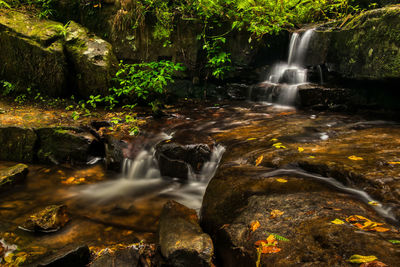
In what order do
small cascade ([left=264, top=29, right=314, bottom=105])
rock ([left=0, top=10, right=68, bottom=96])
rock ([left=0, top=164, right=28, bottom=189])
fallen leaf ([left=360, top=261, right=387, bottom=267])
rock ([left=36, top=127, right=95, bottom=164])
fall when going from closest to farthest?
fallen leaf ([left=360, top=261, right=387, bottom=267])
rock ([left=0, top=164, right=28, bottom=189])
rock ([left=36, top=127, right=95, bottom=164])
rock ([left=0, top=10, right=68, bottom=96])
small cascade ([left=264, top=29, right=314, bottom=105])

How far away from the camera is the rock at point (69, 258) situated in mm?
2109

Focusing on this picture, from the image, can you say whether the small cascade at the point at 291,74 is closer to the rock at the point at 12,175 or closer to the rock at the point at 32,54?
the rock at the point at 32,54

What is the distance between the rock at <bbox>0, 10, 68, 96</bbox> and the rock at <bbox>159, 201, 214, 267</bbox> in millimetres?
5508

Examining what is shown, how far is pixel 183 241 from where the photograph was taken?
6.63 ft

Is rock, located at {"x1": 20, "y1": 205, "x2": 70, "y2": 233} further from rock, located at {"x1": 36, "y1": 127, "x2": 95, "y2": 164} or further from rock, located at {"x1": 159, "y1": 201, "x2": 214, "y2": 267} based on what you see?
rock, located at {"x1": 36, "y1": 127, "x2": 95, "y2": 164}

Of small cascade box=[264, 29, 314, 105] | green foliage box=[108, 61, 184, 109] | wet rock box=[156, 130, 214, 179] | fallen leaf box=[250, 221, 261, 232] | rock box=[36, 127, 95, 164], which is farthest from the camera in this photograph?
small cascade box=[264, 29, 314, 105]

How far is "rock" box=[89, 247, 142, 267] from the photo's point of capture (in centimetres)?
218

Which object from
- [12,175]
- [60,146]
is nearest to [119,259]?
[12,175]

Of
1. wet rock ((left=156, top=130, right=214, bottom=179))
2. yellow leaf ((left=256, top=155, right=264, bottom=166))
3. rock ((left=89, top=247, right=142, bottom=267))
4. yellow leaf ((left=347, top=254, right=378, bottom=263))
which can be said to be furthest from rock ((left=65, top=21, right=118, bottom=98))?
yellow leaf ((left=347, top=254, right=378, bottom=263))

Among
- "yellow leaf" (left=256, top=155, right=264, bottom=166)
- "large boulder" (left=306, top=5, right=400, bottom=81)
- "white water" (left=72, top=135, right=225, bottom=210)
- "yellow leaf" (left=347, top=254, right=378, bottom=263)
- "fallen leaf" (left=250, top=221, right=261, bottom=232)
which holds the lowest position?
"white water" (left=72, top=135, right=225, bottom=210)

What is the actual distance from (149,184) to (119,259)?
1.98 m

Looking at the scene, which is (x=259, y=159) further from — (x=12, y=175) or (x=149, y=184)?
(x=12, y=175)

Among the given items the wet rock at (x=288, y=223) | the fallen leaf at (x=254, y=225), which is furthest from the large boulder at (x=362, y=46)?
the fallen leaf at (x=254, y=225)

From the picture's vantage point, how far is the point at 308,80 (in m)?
6.62
